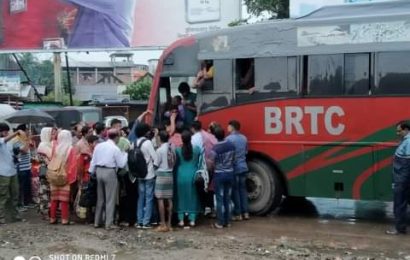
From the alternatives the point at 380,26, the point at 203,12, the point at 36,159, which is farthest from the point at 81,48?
the point at 380,26

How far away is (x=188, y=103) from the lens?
10977 mm

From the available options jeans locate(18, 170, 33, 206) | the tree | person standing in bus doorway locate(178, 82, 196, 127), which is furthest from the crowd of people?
the tree

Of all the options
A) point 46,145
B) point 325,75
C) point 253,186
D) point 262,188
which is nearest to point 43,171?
point 46,145

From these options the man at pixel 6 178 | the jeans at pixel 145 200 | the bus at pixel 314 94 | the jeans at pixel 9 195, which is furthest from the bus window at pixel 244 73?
the jeans at pixel 9 195

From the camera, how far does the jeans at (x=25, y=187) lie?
1135cm

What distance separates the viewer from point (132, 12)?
72.8 ft

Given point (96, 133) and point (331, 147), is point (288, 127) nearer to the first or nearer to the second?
point (331, 147)

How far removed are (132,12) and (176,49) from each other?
11.7 meters

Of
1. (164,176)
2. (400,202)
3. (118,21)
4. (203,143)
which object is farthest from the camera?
(118,21)

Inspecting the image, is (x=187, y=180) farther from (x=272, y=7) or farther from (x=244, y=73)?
(x=272, y=7)

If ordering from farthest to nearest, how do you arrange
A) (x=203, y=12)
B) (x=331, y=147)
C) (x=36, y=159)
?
1. (x=203, y=12)
2. (x=36, y=159)
3. (x=331, y=147)

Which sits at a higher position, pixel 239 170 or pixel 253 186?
pixel 239 170

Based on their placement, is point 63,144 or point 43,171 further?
point 43,171

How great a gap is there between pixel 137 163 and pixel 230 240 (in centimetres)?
184
